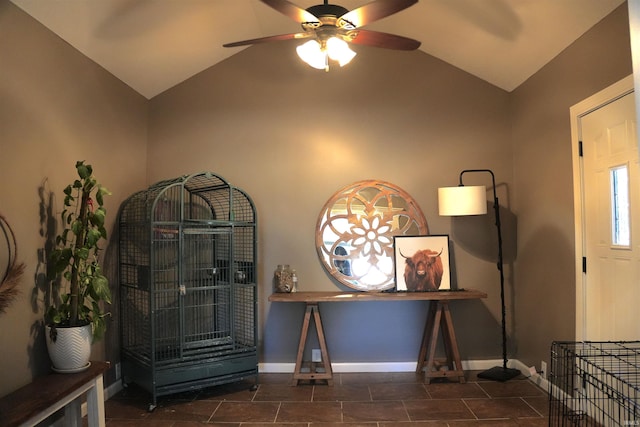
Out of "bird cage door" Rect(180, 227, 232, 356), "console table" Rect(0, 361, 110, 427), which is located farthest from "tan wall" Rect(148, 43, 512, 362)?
"console table" Rect(0, 361, 110, 427)

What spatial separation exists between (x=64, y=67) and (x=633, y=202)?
3.79m

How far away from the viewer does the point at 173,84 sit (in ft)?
13.8

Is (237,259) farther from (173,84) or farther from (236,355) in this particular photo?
(173,84)

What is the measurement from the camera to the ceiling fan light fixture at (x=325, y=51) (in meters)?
2.55

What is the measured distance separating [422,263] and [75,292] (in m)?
2.79

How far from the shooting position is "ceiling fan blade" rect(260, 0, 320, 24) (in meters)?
2.24

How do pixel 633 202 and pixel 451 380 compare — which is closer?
pixel 633 202

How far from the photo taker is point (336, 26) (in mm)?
2406

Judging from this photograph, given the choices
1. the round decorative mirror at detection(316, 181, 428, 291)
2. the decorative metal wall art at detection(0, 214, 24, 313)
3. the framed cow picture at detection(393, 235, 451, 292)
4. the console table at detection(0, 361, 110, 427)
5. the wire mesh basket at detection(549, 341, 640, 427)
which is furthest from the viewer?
the round decorative mirror at detection(316, 181, 428, 291)

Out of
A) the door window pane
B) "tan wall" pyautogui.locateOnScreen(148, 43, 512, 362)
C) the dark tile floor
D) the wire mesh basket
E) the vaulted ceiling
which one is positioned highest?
the vaulted ceiling

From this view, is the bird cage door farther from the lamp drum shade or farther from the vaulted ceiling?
the lamp drum shade

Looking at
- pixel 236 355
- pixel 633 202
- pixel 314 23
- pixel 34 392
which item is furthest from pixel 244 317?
pixel 633 202

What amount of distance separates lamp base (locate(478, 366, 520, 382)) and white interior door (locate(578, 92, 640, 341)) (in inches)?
38.5

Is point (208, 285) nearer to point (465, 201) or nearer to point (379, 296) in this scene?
point (379, 296)
